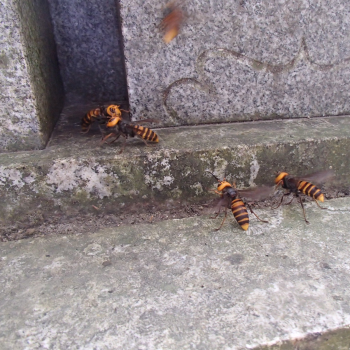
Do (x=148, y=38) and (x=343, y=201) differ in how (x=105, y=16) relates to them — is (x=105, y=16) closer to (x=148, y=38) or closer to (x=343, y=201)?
(x=148, y=38)

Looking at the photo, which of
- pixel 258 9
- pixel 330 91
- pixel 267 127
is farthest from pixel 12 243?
pixel 330 91

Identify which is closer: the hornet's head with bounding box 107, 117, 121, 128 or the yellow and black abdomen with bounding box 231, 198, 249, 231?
the yellow and black abdomen with bounding box 231, 198, 249, 231

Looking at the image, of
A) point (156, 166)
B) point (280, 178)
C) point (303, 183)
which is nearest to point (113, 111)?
point (156, 166)

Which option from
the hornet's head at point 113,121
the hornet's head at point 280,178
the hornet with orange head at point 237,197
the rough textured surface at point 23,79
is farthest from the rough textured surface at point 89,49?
the hornet's head at point 280,178

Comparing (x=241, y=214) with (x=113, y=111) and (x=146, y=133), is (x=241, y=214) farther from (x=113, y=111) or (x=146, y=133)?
(x=113, y=111)

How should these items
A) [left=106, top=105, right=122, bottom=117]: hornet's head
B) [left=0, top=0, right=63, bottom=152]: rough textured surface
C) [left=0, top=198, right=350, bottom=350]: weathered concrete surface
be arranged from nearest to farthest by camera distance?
[left=0, top=198, right=350, bottom=350]: weathered concrete surface
[left=0, top=0, right=63, bottom=152]: rough textured surface
[left=106, top=105, right=122, bottom=117]: hornet's head

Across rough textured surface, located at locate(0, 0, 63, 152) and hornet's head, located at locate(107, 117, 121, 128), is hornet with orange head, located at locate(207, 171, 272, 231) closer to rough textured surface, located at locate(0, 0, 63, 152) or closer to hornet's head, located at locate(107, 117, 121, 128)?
hornet's head, located at locate(107, 117, 121, 128)

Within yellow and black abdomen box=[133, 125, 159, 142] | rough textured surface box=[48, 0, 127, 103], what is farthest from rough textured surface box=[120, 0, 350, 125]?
rough textured surface box=[48, 0, 127, 103]
